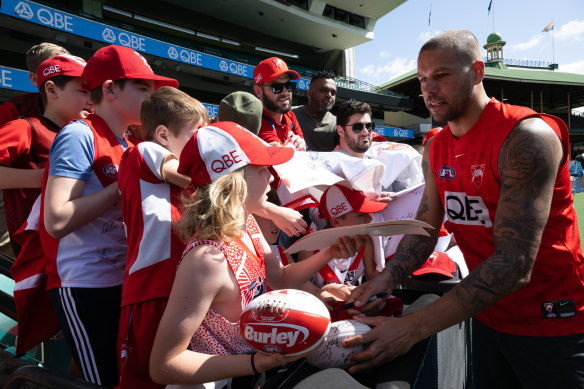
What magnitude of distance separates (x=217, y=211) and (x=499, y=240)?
106 cm

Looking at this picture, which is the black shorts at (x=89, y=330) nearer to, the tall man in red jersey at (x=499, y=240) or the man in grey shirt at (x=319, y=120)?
the tall man in red jersey at (x=499, y=240)

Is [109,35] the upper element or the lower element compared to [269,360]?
upper

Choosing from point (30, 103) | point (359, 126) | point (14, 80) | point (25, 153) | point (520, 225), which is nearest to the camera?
point (520, 225)

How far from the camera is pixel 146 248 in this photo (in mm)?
1463

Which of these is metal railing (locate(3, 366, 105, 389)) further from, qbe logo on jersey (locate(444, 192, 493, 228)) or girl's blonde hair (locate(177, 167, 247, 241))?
qbe logo on jersey (locate(444, 192, 493, 228))

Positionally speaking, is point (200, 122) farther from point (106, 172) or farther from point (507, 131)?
point (507, 131)

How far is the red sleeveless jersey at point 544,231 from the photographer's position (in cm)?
158

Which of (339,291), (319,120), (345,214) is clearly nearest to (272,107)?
(319,120)

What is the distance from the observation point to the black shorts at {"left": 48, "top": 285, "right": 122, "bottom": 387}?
1.62m

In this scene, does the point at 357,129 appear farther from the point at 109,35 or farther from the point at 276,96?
the point at 109,35

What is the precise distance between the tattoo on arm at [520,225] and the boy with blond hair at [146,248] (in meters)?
1.11

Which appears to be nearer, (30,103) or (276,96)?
(30,103)

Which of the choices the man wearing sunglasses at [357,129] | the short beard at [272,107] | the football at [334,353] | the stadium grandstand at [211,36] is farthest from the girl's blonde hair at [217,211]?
the stadium grandstand at [211,36]

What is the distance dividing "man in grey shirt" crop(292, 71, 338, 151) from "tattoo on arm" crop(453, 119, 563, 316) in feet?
9.07
